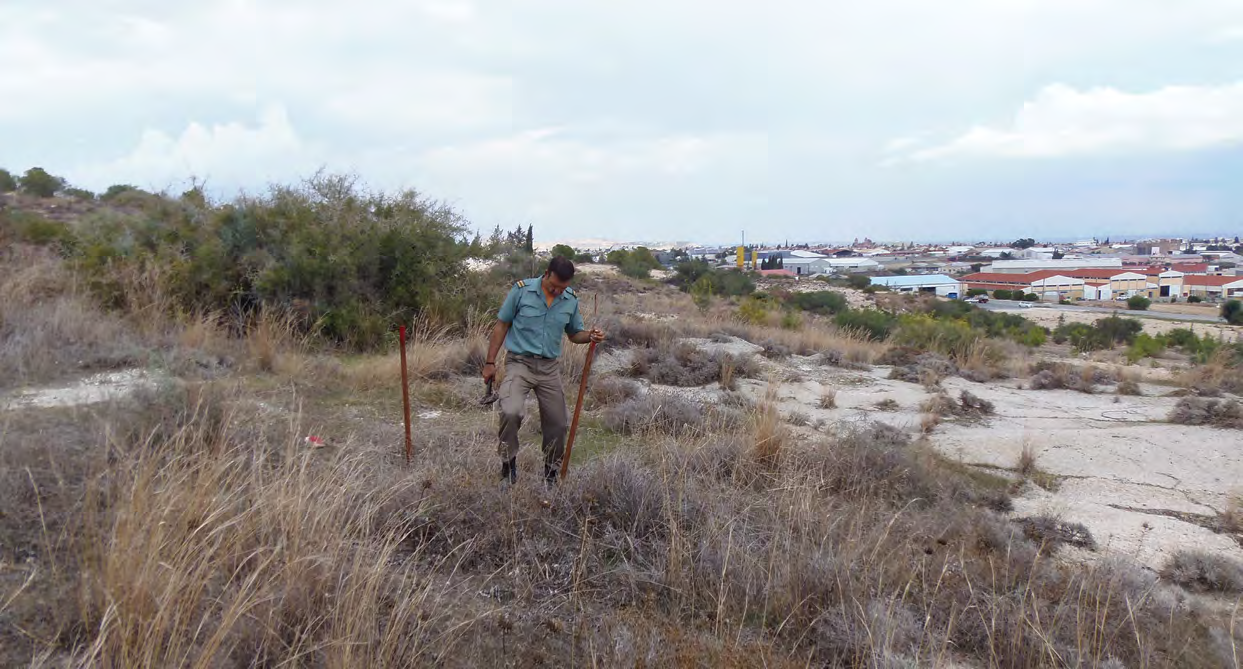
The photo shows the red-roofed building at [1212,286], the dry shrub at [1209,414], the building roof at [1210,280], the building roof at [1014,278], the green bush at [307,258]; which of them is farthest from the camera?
the building roof at [1014,278]

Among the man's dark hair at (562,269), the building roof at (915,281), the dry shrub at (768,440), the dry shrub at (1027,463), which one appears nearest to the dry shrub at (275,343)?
the man's dark hair at (562,269)

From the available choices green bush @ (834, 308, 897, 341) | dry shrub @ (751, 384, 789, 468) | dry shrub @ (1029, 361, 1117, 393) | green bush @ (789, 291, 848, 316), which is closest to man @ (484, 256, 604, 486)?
dry shrub @ (751, 384, 789, 468)

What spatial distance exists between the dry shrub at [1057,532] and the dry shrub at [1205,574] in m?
0.47

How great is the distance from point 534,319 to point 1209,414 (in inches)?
348

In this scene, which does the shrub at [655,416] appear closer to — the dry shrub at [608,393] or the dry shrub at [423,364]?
the dry shrub at [608,393]

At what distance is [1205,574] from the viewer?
452 centimetres

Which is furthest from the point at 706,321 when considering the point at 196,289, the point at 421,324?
the point at 196,289

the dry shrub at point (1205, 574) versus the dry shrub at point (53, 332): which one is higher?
the dry shrub at point (53, 332)

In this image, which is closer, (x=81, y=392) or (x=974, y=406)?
(x=81, y=392)

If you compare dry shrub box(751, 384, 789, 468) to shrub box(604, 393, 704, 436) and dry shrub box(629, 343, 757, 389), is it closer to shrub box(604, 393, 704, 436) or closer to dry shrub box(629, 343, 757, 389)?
shrub box(604, 393, 704, 436)

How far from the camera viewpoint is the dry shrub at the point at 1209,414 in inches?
345

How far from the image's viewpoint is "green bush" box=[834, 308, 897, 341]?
1992 cm

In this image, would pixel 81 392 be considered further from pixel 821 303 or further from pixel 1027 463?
pixel 821 303

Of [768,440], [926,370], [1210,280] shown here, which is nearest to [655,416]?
Result: [768,440]
